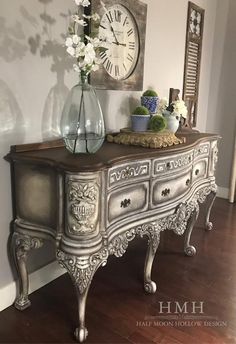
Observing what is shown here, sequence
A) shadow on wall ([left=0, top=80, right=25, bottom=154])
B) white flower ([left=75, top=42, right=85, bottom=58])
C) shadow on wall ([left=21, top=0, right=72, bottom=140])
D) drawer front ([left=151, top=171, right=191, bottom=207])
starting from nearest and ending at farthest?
white flower ([left=75, top=42, right=85, bottom=58])
shadow on wall ([left=0, top=80, right=25, bottom=154])
shadow on wall ([left=21, top=0, right=72, bottom=140])
drawer front ([left=151, top=171, right=191, bottom=207])

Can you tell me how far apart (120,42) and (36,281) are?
1691mm

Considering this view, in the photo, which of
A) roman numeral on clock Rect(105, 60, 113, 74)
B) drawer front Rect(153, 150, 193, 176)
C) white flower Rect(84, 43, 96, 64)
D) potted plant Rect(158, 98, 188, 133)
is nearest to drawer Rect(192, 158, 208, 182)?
drawer front Rect(153, 150, 193, 176)

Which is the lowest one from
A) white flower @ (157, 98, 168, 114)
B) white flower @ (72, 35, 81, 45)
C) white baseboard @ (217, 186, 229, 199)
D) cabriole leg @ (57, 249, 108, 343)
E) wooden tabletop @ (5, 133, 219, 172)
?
white baseboard @ (217, 186, 229, 199)

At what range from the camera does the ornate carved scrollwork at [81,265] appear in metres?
1.50

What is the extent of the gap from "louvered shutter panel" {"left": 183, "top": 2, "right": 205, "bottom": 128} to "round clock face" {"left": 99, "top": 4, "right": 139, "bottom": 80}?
899mm

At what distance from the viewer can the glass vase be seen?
5.45ft

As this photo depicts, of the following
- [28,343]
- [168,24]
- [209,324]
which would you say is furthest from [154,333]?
[168,24]

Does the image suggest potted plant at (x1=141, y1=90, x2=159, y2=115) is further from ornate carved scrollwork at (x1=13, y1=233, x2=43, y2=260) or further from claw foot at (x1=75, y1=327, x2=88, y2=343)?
claw foot at (x1=75, y1=327, x2=88, y2=343)

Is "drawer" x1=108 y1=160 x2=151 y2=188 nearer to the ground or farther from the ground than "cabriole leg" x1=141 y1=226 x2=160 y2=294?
farther from the ground

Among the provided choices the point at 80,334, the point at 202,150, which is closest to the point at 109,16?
the point at 202,150

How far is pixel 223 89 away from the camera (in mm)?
3705

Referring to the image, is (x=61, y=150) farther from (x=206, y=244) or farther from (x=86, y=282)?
(x=206, y=244)

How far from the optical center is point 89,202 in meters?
1.45

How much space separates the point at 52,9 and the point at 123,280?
1704mm
